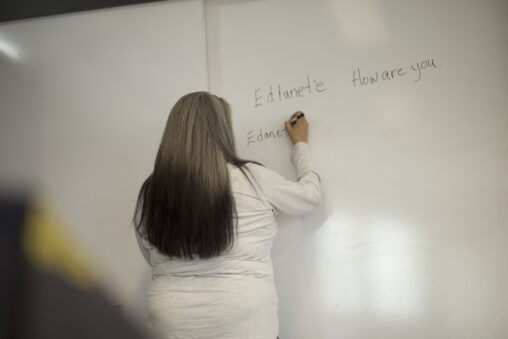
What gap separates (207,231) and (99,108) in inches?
29.8

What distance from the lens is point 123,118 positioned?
1.25 meters

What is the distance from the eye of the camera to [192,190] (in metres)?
0.78

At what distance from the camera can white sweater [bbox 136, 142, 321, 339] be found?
79cm

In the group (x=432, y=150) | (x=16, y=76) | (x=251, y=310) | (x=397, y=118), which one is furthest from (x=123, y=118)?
(x=432, y=150)

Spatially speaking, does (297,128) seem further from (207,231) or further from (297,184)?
(207,231)

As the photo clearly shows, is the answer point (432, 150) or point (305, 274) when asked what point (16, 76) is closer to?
point (305, 274)

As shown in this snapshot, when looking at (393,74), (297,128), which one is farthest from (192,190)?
(393,74)

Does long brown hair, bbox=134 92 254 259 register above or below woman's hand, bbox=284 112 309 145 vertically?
below

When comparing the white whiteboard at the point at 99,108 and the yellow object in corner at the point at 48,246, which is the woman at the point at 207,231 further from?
the yellow object in corner at the point at 48,246

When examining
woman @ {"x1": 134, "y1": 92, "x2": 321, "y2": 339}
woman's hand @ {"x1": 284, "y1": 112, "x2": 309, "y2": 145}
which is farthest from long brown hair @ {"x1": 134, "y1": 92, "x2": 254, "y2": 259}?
woman's hand @ {"x1": 284, "y1": 112, "x2": 309, "y2": 145}

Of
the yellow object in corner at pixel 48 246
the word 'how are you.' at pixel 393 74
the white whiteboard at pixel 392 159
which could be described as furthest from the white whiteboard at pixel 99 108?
the word 'how are you.' at pixel 393 74

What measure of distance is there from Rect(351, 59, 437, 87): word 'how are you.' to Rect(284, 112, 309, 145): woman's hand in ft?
0.68

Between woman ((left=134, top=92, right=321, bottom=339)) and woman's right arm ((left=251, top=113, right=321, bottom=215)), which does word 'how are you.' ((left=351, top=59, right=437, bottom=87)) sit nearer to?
woman's right arm ((left=251, top=113, right=321, bottom=215))

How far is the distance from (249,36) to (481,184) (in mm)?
867
